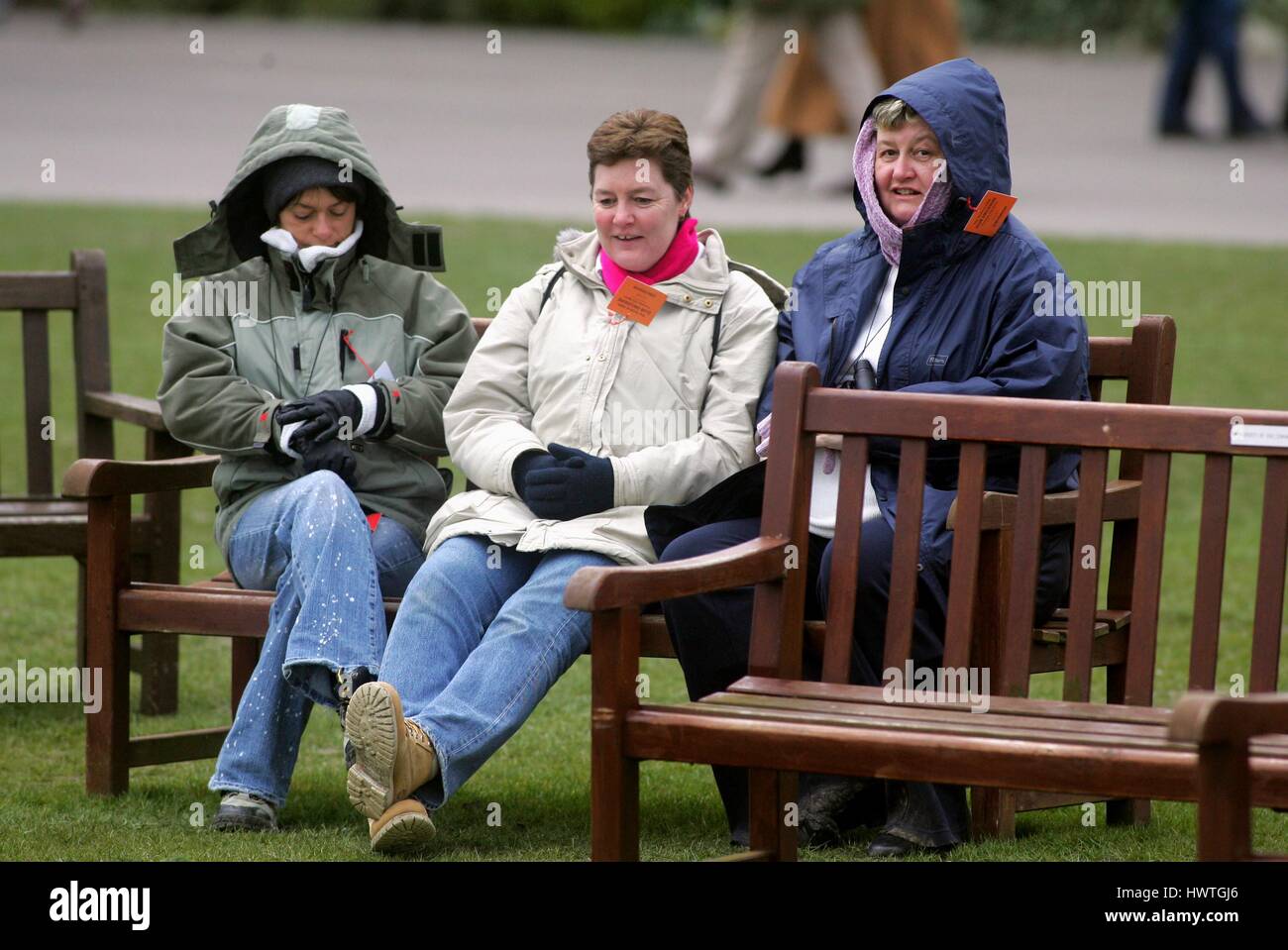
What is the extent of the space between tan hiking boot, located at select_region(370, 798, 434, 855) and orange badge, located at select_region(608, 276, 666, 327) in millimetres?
1224

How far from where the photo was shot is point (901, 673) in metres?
4.27

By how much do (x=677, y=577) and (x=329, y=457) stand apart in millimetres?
1350

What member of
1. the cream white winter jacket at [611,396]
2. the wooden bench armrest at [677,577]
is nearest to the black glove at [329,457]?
the cream white winter jacket at [611,396]

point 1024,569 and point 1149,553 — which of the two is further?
point 1024,569

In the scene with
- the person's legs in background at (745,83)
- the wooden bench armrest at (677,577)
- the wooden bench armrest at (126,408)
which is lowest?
the wooden bench armrest at (677,577)

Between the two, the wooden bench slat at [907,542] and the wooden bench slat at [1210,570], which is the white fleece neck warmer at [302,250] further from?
the wooden bench slat at [1210,570]

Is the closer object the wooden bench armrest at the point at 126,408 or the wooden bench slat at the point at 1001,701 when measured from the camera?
the wooden bench slat at the point at 1001,701

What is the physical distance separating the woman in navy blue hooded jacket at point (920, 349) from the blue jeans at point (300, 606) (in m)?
0.72

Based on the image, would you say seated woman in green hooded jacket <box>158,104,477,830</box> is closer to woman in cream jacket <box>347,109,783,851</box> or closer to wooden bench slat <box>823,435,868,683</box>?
woman in cream jacket <box>347,109,783,851</box>

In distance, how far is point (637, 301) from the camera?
4.84 m

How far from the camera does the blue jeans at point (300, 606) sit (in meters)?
4.68

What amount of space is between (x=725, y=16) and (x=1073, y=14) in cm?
406

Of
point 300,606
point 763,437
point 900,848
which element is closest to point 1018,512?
point 763,437

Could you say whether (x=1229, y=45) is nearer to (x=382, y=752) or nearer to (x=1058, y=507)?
Result: (x=1058, y=507)
